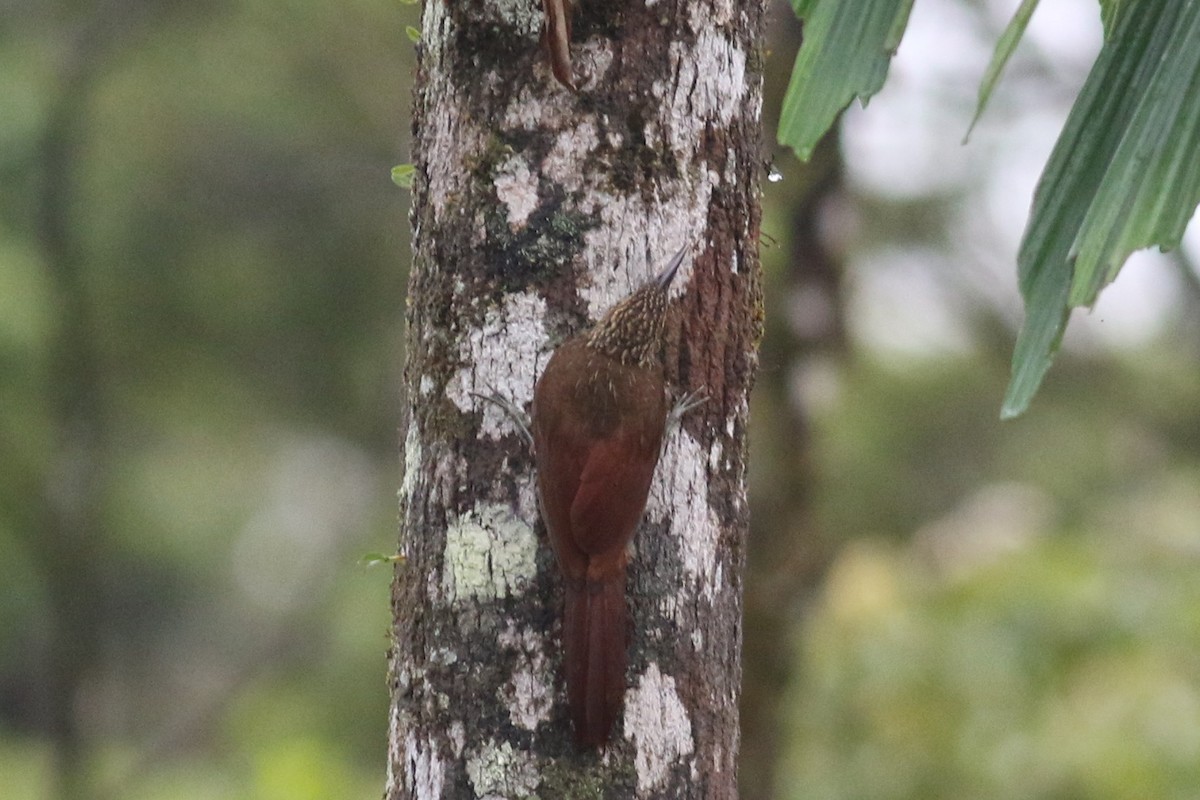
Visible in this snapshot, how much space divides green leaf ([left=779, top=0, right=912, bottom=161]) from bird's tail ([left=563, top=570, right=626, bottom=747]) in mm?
689

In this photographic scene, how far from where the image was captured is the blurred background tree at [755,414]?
495 cm

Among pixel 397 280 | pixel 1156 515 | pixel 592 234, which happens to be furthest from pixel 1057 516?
pixel 592 234

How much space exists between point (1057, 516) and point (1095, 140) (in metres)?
7.18

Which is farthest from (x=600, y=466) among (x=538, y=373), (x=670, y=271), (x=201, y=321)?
(x=201, y=321)

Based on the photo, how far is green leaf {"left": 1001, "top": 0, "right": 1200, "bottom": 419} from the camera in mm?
1636

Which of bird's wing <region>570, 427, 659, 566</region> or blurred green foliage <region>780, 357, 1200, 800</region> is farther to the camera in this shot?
blurred green foliage <region>780, 357, 1200, 800</region>

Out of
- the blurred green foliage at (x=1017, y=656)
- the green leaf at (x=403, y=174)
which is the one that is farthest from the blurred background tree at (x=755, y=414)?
the green leaf at (x=403, y=174)

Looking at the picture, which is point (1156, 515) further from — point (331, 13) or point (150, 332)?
point (150, 332)

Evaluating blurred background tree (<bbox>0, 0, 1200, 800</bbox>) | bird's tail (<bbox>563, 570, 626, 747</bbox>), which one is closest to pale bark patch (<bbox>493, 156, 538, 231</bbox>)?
bird's tail (<bbox>563, 570, 626, 747</bbox>)

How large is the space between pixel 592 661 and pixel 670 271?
597 millimetres

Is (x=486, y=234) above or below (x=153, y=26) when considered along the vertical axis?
below

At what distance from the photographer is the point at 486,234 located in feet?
6.82

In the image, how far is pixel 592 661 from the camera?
1916 mm

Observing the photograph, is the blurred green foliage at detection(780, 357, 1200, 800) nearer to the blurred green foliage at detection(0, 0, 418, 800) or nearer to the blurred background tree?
the blurred background tree
